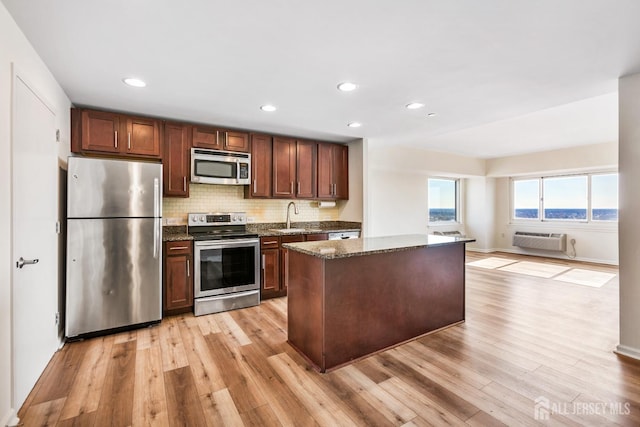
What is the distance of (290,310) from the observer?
2.77 metres

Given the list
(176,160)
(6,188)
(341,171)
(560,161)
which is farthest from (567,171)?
(6,188)

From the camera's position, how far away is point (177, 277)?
3479 mm

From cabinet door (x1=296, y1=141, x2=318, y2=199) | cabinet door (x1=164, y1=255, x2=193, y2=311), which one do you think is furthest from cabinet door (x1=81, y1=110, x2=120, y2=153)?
cabinet door (x1=296, y1=141, x2=318, y2=199)

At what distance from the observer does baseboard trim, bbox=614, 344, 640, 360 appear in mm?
2445

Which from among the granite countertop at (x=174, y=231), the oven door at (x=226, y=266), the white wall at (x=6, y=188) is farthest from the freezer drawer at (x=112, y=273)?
the white wall at (x=6, y=188)

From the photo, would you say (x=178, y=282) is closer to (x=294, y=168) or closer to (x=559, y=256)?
(x=294, y=168)

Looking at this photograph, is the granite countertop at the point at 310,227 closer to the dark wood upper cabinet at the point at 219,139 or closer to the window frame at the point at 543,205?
the dark wood upper cabinet at the point at 219,139

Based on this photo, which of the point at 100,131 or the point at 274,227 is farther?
the point at 274,227

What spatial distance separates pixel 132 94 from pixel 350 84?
209cm

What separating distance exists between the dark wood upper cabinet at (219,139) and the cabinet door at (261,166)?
0.47ft

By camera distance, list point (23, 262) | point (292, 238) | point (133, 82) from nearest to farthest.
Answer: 1. point (23, 262)
2. point (133, 82)
3. point (292, 238)

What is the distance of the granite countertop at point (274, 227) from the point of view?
12.5 ft

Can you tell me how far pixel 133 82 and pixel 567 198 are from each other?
28.5 feet

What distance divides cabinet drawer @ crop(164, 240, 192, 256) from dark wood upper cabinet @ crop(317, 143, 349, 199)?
2.12 metres
